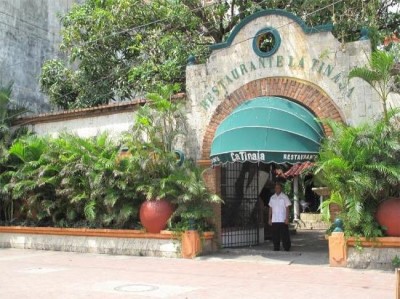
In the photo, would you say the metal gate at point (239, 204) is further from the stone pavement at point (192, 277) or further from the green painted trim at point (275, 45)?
the green painted trim at point (275, 45)

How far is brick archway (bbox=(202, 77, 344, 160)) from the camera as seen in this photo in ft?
38.8

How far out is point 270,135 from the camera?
1120 centimetres

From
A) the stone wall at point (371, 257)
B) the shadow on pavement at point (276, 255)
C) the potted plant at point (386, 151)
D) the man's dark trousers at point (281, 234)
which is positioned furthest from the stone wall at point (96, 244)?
the potted plant at point (386, 151)

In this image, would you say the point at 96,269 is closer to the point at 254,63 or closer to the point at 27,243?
the point at 27,243

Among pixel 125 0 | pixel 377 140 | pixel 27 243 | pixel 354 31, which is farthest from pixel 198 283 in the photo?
pixel 125 0

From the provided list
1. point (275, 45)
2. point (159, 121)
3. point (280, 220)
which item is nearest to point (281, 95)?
point (275, 45)

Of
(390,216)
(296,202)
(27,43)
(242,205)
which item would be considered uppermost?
(27,43)

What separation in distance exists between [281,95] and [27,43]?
13.1m

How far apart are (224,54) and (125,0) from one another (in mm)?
5466

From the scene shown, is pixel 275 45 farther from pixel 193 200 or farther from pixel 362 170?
pixel 193 200

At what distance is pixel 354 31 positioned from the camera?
48.3 feet

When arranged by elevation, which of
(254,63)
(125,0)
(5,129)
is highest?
(125,0)

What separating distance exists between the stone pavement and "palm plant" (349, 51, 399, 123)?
349cm

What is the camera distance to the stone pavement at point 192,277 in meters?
8.25
